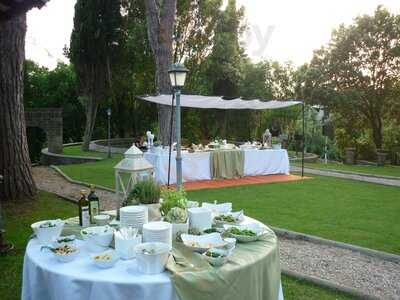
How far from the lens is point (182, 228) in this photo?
237 centimetres

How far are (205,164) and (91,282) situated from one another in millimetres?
7669

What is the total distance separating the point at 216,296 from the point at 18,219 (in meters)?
4.54

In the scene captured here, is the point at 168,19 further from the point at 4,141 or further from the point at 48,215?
the point at 48,215

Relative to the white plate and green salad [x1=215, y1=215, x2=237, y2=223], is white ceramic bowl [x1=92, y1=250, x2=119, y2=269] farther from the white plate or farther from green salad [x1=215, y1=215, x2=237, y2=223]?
green salad [x1=215, y1=215, x2=237, y2=223]

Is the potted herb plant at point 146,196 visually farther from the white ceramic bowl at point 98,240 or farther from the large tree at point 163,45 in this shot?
the large tree at point 163,45

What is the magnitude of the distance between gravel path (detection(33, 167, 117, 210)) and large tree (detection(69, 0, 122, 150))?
9.07m

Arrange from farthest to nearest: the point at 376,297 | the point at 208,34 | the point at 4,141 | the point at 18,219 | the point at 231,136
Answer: the point at 231,136 < the point at 208,34 < the point at 4,141 < the point at 18,219 < the point at 376,297

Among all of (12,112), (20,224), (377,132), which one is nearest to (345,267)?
(20,224)

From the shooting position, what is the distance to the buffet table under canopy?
8.64 metres

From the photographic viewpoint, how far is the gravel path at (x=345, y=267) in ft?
11.3

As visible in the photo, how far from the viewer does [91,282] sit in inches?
73.0

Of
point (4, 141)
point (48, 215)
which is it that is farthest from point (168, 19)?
point (48, 215)

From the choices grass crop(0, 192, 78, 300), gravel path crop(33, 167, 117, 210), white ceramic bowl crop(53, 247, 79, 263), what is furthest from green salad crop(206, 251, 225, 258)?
gravel path crop(33, 167, 117, 210)

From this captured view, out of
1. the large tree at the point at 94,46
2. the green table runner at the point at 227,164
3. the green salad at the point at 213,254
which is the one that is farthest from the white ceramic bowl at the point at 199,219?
the large tree at the point at 94,46
